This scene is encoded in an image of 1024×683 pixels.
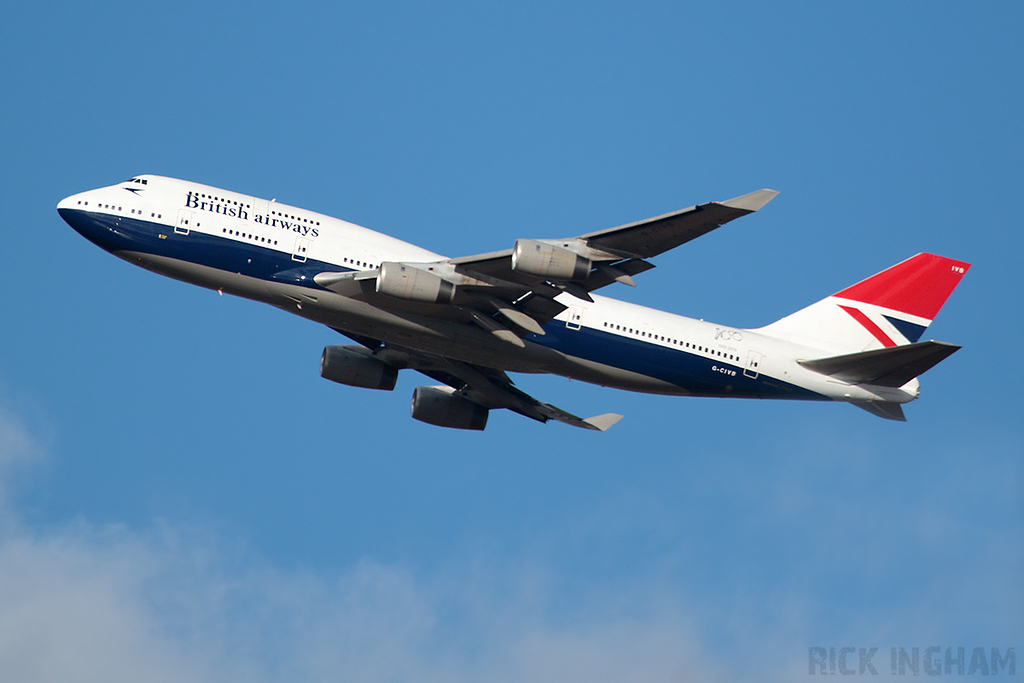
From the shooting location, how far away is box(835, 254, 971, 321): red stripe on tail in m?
38.3

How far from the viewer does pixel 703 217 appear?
27609 millimetres

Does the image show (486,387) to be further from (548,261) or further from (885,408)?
(885,408)

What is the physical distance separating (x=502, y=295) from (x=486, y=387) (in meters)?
7.98

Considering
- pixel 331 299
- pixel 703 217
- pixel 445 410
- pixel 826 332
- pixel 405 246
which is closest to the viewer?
pixel 703 217

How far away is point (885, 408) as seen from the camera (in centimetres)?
3541

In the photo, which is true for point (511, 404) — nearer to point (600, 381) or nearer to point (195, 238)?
point (600, 381)

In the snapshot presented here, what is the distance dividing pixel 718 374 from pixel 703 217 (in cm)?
857

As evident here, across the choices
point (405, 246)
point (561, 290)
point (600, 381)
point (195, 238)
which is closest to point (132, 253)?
point (195, 238)

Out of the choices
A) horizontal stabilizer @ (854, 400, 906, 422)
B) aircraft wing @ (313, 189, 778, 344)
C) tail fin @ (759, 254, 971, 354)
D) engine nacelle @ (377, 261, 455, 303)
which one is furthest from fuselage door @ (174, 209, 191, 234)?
horizontal stabilizer @ (854, 400, 906, 422)

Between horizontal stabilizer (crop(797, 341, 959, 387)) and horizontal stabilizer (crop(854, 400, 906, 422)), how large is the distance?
643 millimetres

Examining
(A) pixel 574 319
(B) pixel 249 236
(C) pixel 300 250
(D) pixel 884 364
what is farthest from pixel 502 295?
(D) pixel 884 364

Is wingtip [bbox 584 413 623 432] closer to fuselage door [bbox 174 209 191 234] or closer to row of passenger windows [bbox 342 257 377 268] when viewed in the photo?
row of passenger windows [bbox 342 257 377 268]

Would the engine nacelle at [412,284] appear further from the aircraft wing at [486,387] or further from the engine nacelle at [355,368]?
the engine nacelle at [355,368]

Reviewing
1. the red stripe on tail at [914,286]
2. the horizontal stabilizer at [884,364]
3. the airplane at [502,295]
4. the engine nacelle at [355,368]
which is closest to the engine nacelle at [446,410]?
the engine nacelle at [355,368]
